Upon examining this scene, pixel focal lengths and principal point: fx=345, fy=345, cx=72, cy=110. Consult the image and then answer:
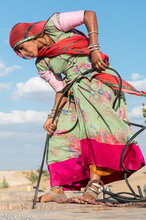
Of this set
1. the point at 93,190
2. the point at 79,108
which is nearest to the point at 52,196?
the point at 93,190

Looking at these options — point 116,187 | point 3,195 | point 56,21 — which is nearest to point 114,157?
point 56,21

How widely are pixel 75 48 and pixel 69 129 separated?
33.3 inches

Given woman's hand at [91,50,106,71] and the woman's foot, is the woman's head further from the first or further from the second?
the woman's foot

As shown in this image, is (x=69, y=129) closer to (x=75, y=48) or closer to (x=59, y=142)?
(x=59, y=142)

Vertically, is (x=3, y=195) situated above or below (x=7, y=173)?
below

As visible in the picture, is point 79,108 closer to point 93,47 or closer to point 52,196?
point 93,47

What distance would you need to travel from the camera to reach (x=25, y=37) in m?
3.52

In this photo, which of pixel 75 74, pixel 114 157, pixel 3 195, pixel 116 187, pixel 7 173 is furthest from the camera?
pixel 7 173

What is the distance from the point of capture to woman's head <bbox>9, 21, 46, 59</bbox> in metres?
3.53

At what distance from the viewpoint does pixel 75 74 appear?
11.6ft

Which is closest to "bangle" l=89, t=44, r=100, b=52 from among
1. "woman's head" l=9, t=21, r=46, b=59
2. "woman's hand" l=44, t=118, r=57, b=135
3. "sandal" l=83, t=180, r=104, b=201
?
"woman's head" l=9, t=21, r=46, b=59

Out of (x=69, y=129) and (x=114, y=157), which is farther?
(x=69, y=129)

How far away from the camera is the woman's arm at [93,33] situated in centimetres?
339

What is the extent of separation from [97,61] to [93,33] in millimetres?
285
